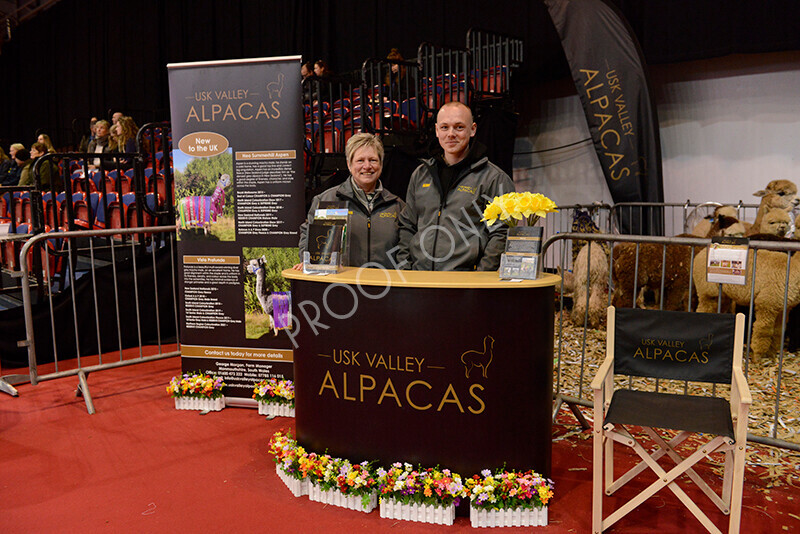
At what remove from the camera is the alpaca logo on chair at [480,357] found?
2.63m

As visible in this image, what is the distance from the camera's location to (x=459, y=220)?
3.15 metres

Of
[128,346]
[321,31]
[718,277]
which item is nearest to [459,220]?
[718,277]

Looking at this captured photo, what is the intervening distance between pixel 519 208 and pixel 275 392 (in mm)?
2184

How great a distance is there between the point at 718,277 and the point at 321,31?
9.99m

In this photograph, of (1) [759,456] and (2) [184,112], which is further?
(2) [184,112]

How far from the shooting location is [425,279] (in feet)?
8.89

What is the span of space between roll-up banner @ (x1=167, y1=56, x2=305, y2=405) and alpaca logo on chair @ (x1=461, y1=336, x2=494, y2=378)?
5.35ft

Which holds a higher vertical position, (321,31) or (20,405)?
(321,31)

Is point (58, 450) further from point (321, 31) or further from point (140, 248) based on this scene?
point (321, 31)

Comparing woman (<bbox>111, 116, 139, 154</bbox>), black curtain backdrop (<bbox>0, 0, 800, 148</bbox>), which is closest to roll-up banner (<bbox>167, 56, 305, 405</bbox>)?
woman (<bbox>111, 116, 139, 154</bbox>)

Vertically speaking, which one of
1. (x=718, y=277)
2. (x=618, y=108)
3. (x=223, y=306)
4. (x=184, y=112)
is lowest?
(x=223, y=306)

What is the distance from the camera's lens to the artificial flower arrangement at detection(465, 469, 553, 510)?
2.58 metres

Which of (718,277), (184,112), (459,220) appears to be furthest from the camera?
(184,112)

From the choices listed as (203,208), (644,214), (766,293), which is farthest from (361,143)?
(644,214)
